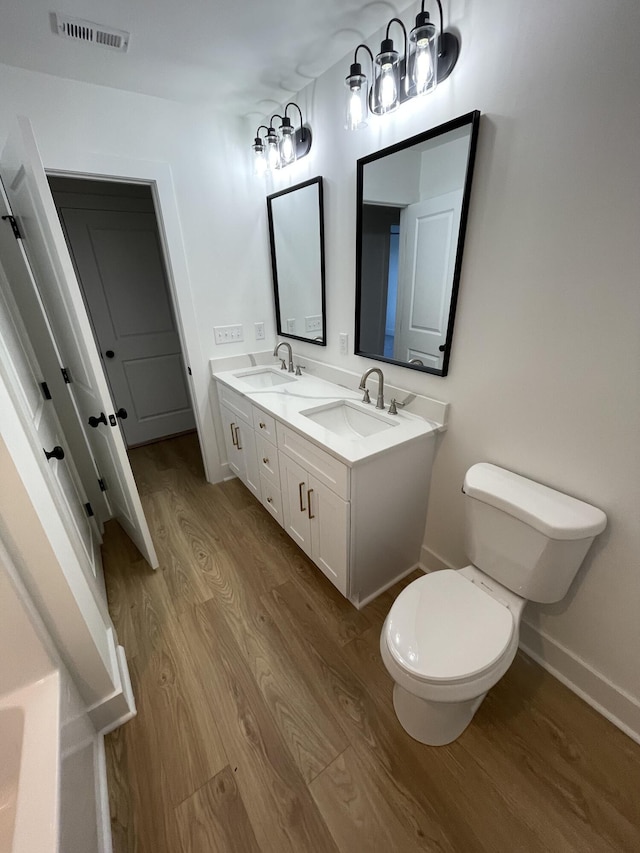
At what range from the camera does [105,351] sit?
2.90m

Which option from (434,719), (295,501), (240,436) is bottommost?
(434,719)

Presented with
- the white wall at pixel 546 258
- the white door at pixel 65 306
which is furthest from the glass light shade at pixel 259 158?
the white door at pixel 65 306

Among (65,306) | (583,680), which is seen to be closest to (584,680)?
(583,680)

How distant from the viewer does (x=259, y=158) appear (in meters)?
2.06

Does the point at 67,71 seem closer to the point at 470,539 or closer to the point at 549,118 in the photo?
the point at 549,118

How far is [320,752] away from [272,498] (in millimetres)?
1132

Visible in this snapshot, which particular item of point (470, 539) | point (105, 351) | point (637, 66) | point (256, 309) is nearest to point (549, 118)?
point (637, 66)

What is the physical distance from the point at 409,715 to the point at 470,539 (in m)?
0.64

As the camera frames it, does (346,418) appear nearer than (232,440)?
Yes

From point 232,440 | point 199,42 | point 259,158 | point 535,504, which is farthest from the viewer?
point 232,440

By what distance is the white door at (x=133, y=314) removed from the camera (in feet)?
A: 8.79

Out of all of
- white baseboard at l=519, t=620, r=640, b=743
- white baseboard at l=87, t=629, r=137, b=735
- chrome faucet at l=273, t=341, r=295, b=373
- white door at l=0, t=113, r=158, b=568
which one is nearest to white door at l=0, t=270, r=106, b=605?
white door at l=0, t=113, r=158, b=568

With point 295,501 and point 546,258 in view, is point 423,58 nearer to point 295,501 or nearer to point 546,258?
point 546,258

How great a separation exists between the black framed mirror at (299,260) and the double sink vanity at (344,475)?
42 centimetres
